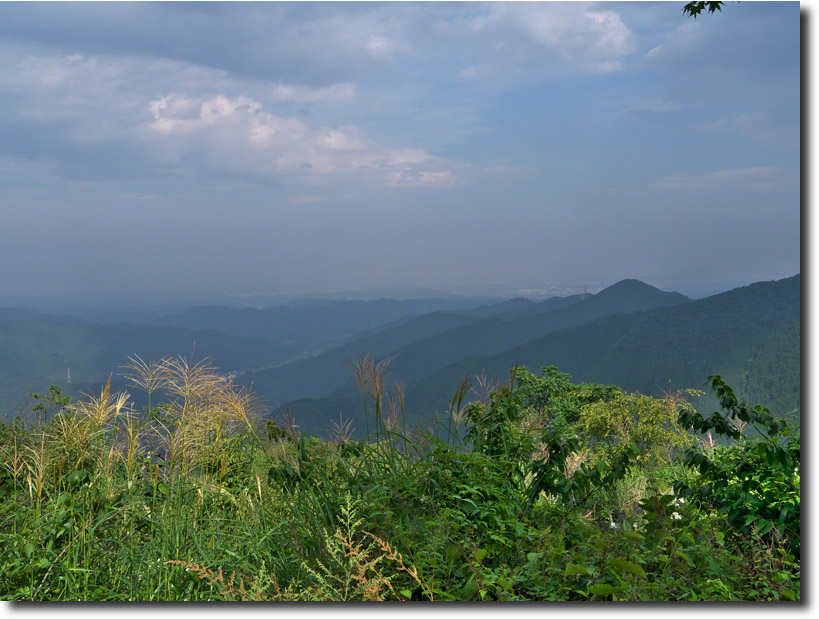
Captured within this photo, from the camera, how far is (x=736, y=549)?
2.92 metres

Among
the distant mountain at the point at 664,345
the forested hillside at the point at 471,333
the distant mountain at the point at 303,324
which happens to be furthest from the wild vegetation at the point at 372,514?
the forested hillside at the point at 471,333

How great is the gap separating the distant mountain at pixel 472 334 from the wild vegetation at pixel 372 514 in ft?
189

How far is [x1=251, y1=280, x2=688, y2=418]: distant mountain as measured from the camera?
62528 millimetres

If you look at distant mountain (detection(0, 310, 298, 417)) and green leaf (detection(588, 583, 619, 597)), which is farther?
distant mountain (detection(0, 310, 298, 417))

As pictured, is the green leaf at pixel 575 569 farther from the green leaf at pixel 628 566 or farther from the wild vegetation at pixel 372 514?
the green leaf at pixel 628 566

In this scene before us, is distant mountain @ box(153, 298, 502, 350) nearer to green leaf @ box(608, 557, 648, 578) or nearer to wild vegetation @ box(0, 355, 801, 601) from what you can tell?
wild vegetation @ box(0, 355, 801, 601)

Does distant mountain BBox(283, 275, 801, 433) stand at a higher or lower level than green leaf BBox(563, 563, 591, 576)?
lower

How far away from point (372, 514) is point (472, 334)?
2918 inches

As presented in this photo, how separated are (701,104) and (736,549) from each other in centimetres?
305

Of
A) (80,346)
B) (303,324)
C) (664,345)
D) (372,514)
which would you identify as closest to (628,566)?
(372,514)

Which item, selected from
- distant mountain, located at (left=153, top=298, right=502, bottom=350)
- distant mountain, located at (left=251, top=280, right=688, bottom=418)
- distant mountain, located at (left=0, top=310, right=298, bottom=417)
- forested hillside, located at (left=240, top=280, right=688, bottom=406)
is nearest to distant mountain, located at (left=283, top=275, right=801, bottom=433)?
distant mountain, located at (left=153, top=298, right=502, bottom=350)

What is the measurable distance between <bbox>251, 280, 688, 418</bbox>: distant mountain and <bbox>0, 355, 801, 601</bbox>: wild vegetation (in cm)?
5759

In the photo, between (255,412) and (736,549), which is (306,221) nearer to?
(255,412)

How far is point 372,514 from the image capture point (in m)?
2.54
